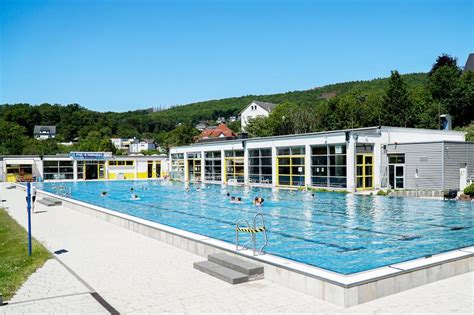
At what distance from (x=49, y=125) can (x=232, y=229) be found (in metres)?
107

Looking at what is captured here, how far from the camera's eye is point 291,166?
31.5 meters

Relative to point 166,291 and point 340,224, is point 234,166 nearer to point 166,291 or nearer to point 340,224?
point 340,224

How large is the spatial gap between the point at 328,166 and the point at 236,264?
20913mm

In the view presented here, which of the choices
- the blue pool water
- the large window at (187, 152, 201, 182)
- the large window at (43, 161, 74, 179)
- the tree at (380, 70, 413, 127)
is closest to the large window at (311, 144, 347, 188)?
the blue pool water

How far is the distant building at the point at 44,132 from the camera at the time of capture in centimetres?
9806

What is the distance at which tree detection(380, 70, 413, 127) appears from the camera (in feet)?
152

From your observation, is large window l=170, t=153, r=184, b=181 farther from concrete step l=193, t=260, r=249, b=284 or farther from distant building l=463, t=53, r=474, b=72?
distant building l=463, t=53, r=474, b=72

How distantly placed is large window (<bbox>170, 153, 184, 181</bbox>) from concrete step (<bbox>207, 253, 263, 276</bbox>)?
38103 mm

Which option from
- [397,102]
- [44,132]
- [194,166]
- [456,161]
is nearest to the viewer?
[456,161]

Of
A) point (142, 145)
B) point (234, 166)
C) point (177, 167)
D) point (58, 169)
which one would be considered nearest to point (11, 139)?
point (58, 169)

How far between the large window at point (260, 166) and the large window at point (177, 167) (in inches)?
513

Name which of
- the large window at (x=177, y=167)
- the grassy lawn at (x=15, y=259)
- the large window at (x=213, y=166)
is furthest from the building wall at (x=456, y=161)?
the large window at (x=177, y=167)

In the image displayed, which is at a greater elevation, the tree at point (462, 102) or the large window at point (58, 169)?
the tree at point (462, 102)

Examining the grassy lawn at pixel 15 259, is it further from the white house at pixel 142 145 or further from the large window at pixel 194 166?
the white house at pixel 142 145
